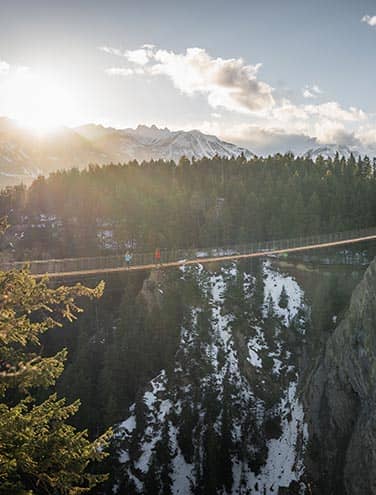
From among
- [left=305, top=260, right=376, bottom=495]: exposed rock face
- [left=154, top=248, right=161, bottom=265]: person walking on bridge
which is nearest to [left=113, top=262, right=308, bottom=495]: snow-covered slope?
[left=305, top=260, right=376, bottom=495]: exposed rock face

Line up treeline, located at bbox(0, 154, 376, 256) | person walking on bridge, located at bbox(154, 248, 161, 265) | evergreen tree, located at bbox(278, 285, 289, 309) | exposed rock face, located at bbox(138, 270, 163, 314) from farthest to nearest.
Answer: treeline, located at bbox(0, 154, 376, 256) → exposed rock face, located at bbox(138, 270, 163, 314) → evergreen tree, located at bbox(278, 285, 289, 309) → person walking on bridge, located at bbox(154, 248, 161, 265)

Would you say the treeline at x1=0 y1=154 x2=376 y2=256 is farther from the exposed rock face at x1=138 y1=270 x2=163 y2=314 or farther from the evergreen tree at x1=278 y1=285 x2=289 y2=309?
the evergreen tree at x1=278 y1=285 x2=289 y2=309

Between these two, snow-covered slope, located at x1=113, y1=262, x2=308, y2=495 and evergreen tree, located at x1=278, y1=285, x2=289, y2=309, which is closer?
snow-covered slope, located at x1=113, y1=262, x2=308, y2=495

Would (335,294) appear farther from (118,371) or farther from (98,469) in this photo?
(98,469)

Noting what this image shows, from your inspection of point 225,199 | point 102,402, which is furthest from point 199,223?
point 102,402

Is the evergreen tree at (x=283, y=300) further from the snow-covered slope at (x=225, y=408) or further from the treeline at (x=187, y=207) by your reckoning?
the treeline at (x=187, y=207)

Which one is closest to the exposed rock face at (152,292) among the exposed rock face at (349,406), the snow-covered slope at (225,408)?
the snow-covered slope at (225,408)
